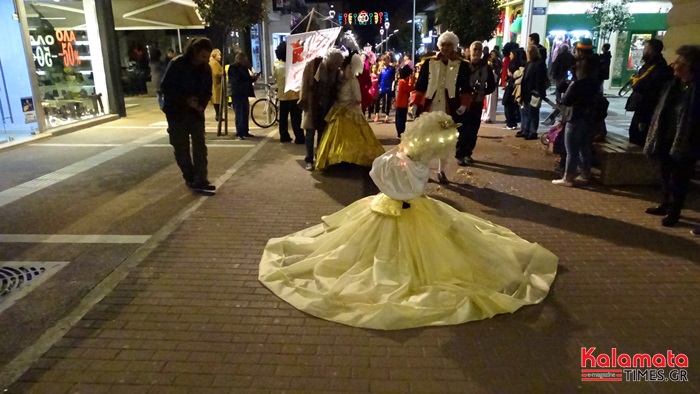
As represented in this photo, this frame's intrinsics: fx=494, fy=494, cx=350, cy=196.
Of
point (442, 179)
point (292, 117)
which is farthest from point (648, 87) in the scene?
point (292, 117)

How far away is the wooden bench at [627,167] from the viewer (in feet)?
22.2

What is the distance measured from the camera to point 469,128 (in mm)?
8062

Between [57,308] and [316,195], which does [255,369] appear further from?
[316,195]

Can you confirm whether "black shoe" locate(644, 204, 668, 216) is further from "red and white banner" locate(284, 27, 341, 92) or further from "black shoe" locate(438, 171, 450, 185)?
"red and white banner" locate(284, 27, 341, 92)

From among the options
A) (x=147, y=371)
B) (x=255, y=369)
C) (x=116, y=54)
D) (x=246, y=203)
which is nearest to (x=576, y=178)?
(x=246, y=203)

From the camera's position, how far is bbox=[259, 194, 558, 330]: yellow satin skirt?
3.58m

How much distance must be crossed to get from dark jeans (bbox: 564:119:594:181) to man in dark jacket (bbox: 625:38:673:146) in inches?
34.0

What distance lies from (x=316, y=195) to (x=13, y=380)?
4.10m

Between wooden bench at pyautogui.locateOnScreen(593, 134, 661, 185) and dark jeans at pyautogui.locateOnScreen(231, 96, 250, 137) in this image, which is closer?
wooden bench at pyautogui.locateOnScreen(593, 134, 661, 185)

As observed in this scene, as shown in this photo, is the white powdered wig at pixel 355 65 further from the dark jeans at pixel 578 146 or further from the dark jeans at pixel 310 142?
the dark jeans at pixel 578 146

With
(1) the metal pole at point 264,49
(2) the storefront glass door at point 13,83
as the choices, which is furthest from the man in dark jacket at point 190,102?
(1) the metal pole at point 264,49

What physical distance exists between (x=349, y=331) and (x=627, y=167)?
5274mm

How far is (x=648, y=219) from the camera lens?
5.60 metres

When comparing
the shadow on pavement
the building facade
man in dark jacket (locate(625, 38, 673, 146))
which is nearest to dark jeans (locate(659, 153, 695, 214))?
the shadow on pavement
